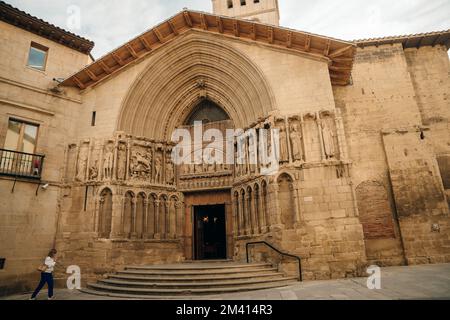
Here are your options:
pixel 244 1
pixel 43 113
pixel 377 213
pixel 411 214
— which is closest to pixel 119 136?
pixel 43 113

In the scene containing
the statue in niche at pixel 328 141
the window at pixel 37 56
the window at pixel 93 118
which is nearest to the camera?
the statue in niche at pixel 328 141

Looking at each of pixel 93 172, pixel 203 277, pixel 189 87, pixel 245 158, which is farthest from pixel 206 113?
pixel 203 277

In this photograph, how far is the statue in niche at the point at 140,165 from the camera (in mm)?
10273

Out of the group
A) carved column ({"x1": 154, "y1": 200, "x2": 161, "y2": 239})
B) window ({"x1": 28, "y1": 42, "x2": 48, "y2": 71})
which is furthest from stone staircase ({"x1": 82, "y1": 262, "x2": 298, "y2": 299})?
window ({"x1": 28, "y1": 42, "x2": 48, "y2": 71})

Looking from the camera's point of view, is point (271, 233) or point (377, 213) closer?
point (271, 233)

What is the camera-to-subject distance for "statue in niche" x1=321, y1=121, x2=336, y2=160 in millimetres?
8605

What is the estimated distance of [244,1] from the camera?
2020cm

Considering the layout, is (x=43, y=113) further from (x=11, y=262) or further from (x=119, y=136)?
(x=11, y=262)

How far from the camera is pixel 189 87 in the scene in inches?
464

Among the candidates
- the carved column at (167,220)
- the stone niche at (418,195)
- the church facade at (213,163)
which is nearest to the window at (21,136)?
the church facade at (213,163)

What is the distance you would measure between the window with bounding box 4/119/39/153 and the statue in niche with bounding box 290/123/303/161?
8.70m

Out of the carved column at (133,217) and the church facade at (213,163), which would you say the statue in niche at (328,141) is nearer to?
the church facade at (213,163)

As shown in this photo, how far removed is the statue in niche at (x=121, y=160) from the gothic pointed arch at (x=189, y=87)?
0.72 meters
